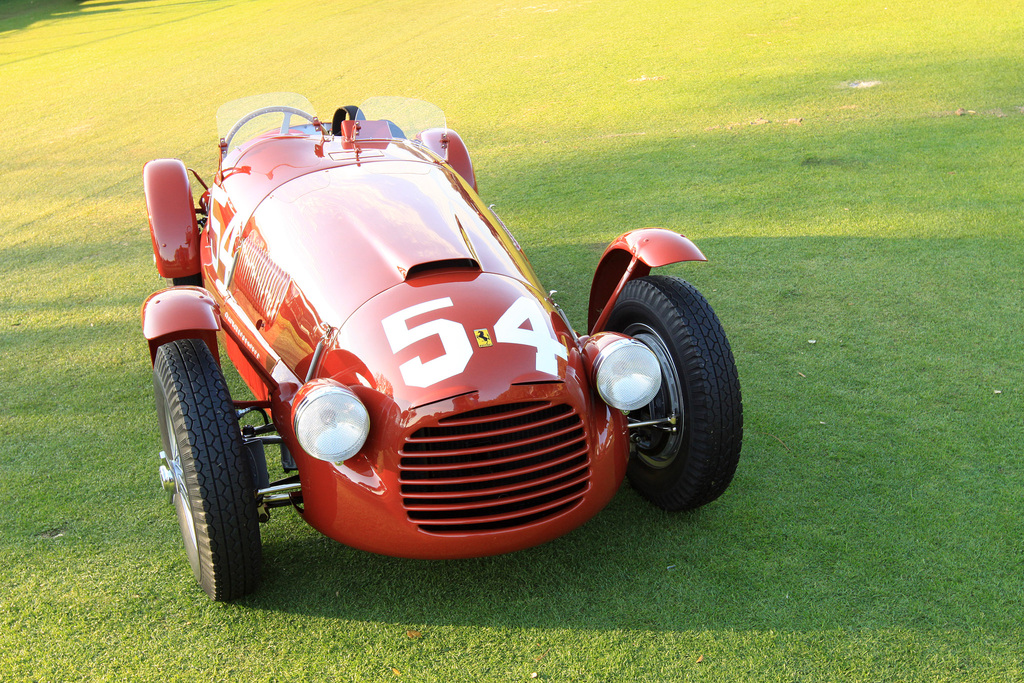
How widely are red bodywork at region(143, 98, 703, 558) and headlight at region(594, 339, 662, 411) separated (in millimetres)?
78

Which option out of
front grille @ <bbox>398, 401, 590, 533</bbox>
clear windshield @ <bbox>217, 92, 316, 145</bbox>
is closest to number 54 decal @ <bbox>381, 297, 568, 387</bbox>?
front grille @ <bbox>398, 401, 590, 533</bbox>

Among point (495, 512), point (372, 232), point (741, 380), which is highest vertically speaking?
point (372, 232)

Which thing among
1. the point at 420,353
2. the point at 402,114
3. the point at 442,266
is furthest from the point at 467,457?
the point at 402,114

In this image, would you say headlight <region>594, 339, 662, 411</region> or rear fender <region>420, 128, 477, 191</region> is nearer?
headlight <region>594, 339, 662, 411</region>

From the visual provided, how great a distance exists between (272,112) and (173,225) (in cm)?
80

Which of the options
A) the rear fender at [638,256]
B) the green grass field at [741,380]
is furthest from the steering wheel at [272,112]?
the rear fender at [638,256]

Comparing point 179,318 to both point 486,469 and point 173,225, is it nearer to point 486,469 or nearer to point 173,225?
point 486,469

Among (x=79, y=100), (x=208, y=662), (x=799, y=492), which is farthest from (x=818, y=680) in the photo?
(x=79, y=100)

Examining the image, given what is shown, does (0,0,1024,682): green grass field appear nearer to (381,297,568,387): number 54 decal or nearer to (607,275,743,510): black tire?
(607,275,743,510): black tire

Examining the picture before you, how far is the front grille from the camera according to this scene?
2359mm

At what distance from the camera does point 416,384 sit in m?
2.39

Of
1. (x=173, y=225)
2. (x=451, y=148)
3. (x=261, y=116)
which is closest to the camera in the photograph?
(x=173, y=225)

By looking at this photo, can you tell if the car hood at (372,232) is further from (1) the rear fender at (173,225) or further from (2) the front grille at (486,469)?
(1) the rear fender at (173,225)

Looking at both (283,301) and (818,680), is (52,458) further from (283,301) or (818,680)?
(818,680)
